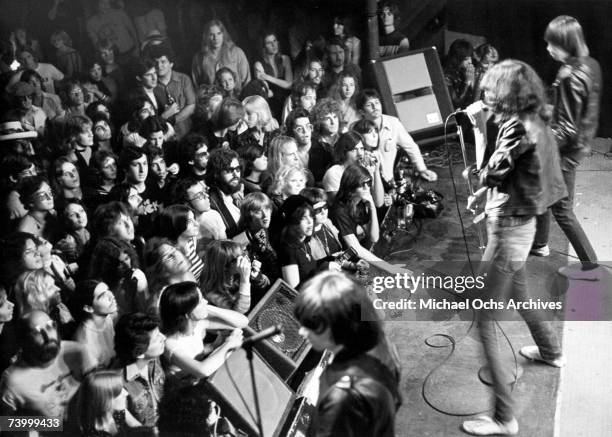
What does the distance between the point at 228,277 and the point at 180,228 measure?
357 mm

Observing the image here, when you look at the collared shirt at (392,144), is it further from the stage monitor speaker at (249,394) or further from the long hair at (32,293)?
the long hair at (32,293)

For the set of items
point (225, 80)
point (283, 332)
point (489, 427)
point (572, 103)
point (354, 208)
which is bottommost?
point (489, 427)

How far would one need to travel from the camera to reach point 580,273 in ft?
14.9

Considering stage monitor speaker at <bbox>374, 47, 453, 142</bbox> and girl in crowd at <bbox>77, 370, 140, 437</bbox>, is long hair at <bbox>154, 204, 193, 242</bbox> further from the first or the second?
stage monitor speaker at <bbox>374, 47, 453, 142</bbox>

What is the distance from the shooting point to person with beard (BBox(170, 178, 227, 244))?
414 cm

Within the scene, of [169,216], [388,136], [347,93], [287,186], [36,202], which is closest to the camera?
[36,202]

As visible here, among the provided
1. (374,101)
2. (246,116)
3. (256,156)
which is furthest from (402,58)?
(256,156)

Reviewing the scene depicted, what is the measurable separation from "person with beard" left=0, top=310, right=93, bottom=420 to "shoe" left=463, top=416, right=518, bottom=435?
166 cm

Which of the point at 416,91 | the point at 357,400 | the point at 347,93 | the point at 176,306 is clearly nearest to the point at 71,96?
the point at 176,306

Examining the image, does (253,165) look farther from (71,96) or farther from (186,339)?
(186,339)

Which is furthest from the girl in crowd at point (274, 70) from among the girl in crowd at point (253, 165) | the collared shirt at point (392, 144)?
the girl in crowd at point (253, 165)

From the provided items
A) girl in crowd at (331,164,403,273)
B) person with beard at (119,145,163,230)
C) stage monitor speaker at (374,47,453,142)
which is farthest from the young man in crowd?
person with beard at (119,145,163,230)

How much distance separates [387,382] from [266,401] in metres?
1.19

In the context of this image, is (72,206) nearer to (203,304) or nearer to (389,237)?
(203,304)
